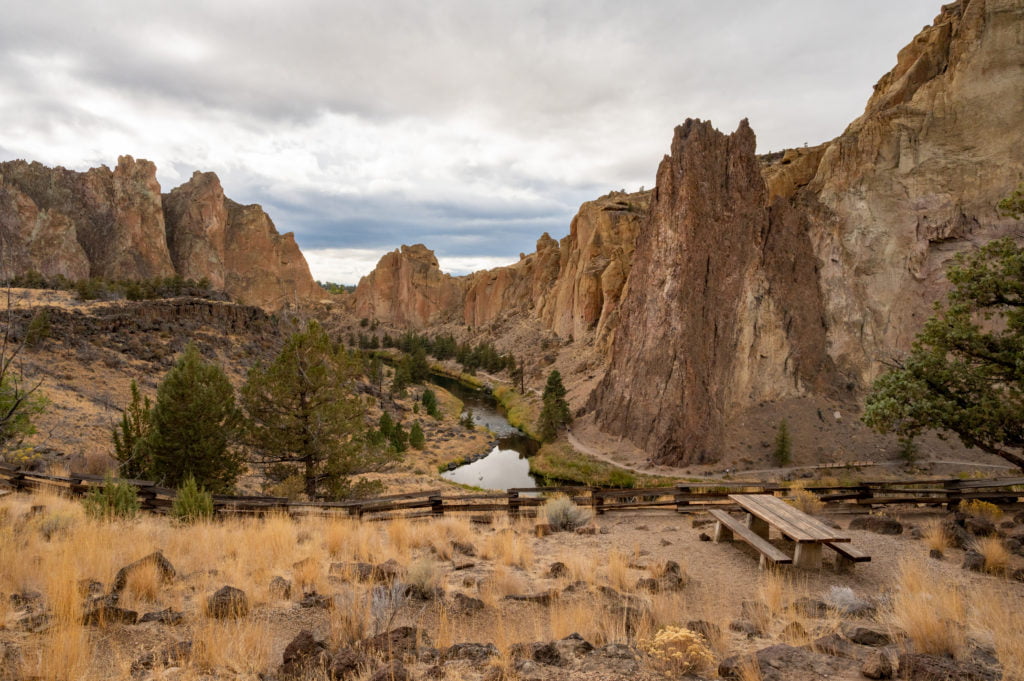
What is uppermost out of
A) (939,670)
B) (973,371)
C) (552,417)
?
(973,371)

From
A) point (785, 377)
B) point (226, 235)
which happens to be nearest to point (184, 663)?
point (785, 377)

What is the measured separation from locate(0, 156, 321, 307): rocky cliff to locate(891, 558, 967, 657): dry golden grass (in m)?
98.1

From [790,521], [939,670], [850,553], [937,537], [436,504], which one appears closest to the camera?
[939,670]

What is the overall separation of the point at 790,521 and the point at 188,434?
625 inches

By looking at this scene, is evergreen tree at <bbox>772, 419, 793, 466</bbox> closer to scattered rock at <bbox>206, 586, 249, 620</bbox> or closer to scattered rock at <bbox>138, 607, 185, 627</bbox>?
scattered rock at <bbox>206, 586, 249, 620</bbox>

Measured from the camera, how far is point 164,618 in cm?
484

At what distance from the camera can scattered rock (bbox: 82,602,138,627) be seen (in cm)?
459

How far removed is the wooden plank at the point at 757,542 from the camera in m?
6.91

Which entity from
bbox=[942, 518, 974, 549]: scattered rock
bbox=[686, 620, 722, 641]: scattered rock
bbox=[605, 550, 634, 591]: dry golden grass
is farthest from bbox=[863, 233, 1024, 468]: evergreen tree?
bbox=[686, 620, 722, 641]: scattered rock

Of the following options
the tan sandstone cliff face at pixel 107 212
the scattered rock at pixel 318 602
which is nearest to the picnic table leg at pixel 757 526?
the scattered rock at pixel 318 602

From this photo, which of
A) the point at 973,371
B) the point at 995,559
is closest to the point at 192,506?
the point at 995,559

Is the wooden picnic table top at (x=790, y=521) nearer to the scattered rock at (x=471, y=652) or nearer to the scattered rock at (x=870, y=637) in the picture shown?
the scattered rock at (x=870, y=637)

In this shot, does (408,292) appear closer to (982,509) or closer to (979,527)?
(982,509)

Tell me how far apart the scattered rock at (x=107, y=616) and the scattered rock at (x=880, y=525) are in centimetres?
1096
